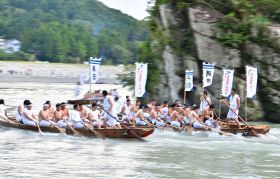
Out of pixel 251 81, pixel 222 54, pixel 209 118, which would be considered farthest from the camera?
pixel 222 54

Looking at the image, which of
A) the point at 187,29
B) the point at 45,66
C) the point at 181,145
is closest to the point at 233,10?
the point at 187,29

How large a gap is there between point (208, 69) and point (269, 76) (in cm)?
474

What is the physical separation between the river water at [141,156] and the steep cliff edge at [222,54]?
22.4 ft

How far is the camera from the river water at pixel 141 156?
17797 mm

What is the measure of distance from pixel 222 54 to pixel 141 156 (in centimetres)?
1366

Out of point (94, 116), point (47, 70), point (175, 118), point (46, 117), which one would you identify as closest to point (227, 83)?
point (175, 118)

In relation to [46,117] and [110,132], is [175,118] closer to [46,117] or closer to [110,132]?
[110,132]

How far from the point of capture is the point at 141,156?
20.6 metres

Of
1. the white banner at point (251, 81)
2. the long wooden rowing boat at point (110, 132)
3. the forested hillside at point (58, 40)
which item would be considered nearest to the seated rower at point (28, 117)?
the long wooden rowing boat at point (110, 132)

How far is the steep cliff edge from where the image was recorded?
32438 mm

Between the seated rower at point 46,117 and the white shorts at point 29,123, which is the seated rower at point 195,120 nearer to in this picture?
the seated rower at point 46,117

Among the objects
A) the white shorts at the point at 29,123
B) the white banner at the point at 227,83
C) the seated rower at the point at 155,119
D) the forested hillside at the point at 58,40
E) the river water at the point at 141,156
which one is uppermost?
the forested hillside at the point at 58,40

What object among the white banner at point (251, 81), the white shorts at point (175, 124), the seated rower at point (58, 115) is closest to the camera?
the seated rower at point (58, 115)

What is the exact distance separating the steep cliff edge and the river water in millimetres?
6820
